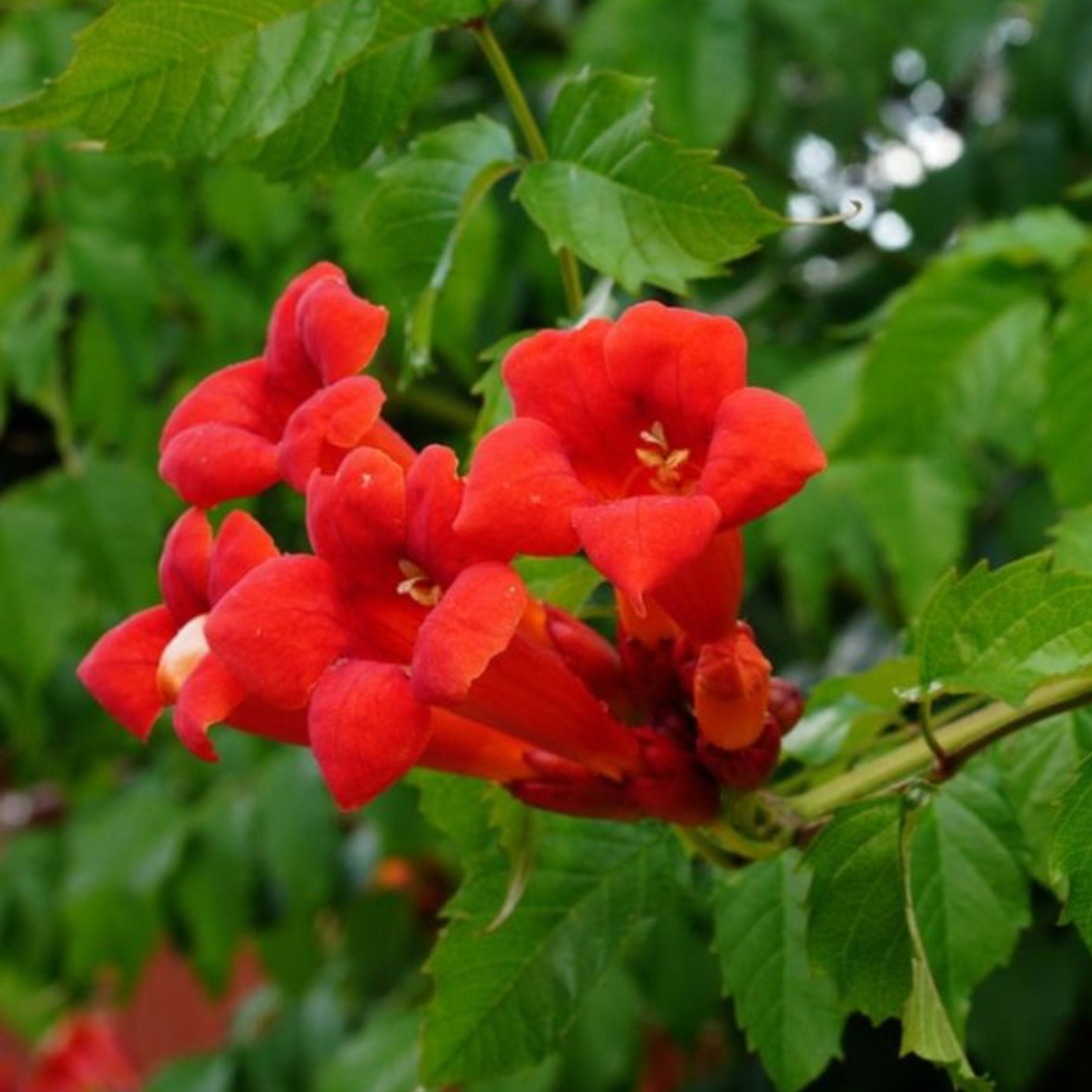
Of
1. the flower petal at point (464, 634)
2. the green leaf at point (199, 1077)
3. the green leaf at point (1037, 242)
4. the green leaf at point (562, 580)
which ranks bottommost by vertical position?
the green leaf at point (199, 1077)

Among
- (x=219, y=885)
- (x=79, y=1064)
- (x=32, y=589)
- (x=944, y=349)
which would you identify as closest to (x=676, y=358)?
(x=944, y=349)

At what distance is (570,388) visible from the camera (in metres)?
0.80

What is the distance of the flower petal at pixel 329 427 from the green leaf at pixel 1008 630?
10.0 inches

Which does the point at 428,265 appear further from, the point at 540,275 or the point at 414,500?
the point at 540,275

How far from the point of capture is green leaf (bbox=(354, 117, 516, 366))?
1028mm

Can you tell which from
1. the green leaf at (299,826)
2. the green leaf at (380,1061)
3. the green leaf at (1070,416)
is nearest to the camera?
the green leaf at (1070,416)

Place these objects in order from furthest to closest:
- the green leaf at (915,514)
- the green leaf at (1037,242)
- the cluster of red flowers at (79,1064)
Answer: the cluster of red flowers at (79,1064), the green leaf at (915,514), the green leaf at (1037,242)

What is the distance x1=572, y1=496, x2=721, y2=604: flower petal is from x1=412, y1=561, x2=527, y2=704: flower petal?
0.13ft

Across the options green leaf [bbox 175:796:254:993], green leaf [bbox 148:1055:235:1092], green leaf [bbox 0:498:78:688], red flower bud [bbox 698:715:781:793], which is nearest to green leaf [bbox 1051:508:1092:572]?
red flower bud [bbox 698:715:781:793]

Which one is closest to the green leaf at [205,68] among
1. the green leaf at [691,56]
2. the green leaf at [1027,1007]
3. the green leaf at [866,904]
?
the green leaf at [866,904]

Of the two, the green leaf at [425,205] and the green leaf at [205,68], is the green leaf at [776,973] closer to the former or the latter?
the green leaf at [425,205]

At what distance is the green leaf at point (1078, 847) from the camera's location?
30.4 inches

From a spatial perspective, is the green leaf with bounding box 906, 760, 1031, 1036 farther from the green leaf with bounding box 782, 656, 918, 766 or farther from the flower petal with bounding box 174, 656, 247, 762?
the flower petal with bounding box 174, 656, 247, 762

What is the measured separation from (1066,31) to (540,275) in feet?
2.21
